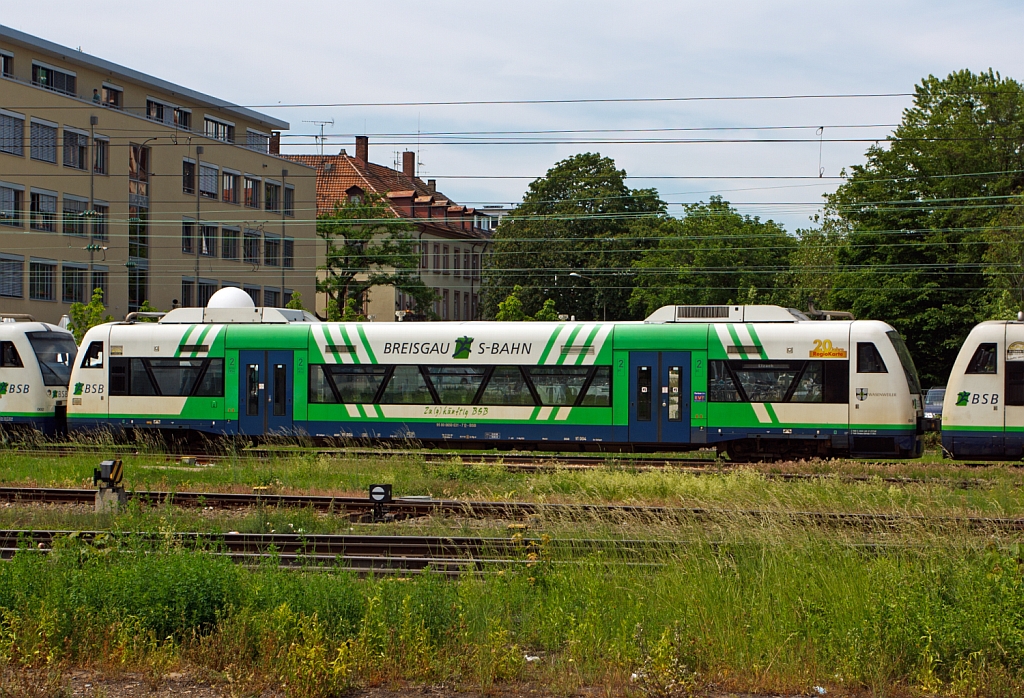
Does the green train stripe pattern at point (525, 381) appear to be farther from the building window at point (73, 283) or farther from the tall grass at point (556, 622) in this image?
the building window at point (73, 283)

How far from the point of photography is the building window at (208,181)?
5344cm

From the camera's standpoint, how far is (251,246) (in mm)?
57938

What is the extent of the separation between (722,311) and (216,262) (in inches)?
1607

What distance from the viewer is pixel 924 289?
150ft

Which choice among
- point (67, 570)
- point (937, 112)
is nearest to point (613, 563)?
point (67, 570)

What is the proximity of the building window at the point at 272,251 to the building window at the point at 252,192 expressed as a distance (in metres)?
2.13

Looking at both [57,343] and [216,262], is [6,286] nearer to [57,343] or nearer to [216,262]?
[216,262]

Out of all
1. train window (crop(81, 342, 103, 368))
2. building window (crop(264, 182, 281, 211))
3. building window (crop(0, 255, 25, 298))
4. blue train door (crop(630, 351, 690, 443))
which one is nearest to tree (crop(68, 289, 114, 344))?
building window (crop(0, 255, 25, 298))

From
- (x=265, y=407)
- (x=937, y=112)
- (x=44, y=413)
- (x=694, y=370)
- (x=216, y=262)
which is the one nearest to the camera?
(x=694, y=370)

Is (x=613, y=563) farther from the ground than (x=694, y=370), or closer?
closer

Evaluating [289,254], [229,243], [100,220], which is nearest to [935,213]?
[289,254]

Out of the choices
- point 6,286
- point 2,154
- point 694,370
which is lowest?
point 694,370

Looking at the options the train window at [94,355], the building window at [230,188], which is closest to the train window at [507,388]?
the train window at [94,355]

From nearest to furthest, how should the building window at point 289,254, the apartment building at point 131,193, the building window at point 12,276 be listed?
the building window at point 12,276 < the apartment building at point 131,193 < the building window at point 289,254
